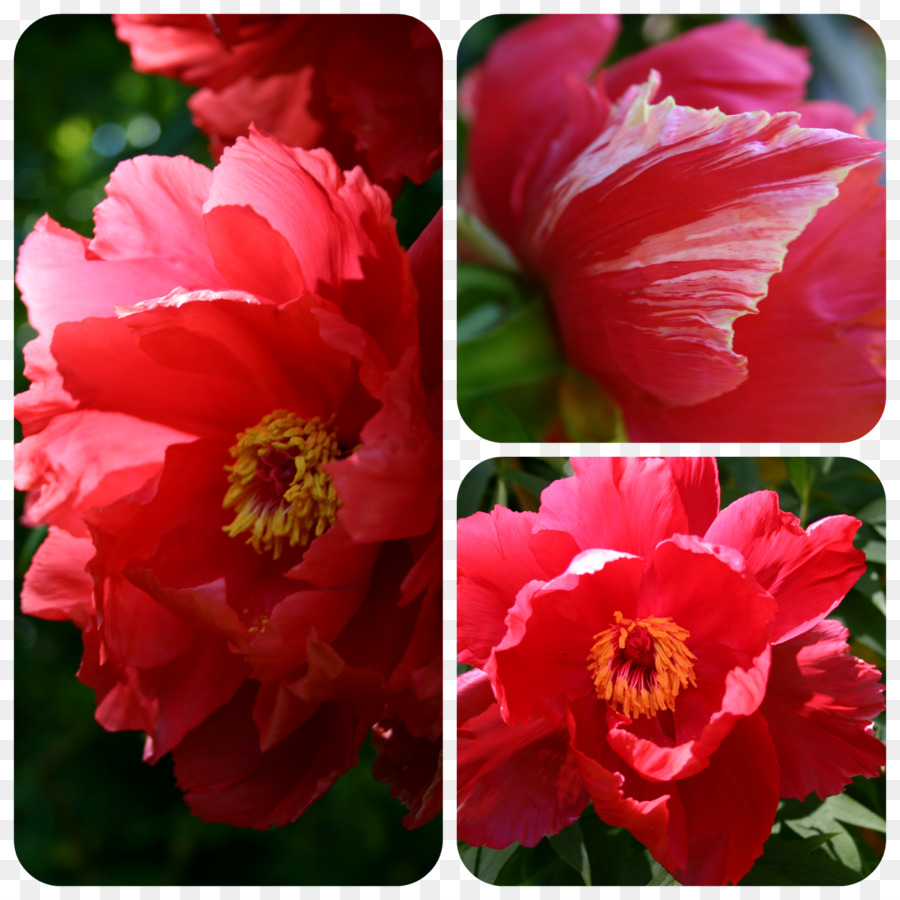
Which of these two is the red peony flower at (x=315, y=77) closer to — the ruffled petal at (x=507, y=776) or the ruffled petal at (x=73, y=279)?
the ruffled petal at (x=73, y=279)

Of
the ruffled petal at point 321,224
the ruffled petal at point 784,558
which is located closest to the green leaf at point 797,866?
the ruffled petal at point 784,558

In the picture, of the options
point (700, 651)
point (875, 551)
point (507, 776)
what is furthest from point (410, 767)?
point (875, 551)

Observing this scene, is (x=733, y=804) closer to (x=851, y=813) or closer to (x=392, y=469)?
(x=851, y=813)

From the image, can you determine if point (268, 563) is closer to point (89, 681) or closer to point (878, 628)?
point (89, 681)

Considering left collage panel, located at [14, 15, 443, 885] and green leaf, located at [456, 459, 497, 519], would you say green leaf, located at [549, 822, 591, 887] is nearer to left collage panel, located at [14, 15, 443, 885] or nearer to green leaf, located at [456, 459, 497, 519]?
left collage panel, located at [14, 15, 443, 885]

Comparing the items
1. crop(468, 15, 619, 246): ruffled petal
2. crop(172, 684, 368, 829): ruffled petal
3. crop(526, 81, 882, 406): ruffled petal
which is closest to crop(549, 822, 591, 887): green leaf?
crop(172, 684, 368, 829): ruffled petal

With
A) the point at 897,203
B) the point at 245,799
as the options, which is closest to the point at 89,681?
the point at 245,799
